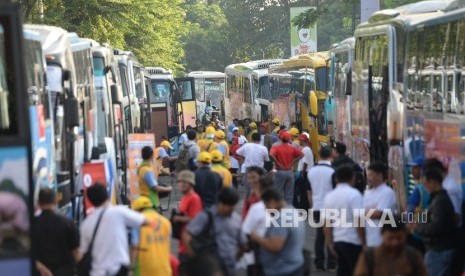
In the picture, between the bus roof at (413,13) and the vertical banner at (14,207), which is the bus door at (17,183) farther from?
the bus roof at (413,13)

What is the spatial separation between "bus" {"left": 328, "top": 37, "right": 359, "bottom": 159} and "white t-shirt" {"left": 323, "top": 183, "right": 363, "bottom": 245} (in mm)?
11325

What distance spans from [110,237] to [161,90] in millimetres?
44616

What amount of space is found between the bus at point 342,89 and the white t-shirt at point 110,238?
13676 millimetres

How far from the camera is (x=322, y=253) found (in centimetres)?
1897

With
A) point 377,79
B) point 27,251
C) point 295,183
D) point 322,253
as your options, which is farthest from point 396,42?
point 27,251

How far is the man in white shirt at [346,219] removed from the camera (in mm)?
14758

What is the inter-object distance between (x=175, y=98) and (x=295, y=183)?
29.9m

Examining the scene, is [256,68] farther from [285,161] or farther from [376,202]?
[376,202]

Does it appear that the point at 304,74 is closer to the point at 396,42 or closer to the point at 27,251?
the point at 396,42

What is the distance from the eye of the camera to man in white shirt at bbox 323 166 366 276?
14.8 m

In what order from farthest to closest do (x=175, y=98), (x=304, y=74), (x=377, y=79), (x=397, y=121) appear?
(x=175, y=98) → (x=304, y=74) → (x=377, y=79) → (x=397, y=121)

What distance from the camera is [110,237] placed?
42.2 feet

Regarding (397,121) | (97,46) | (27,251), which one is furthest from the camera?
(97,46)

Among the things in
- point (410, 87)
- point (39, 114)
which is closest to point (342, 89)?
point (410, 87)
